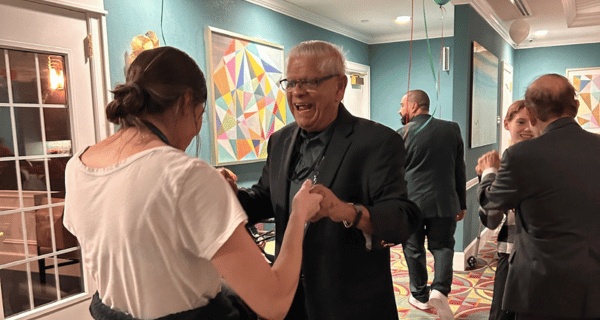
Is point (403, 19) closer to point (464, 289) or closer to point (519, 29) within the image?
point (519, 29)

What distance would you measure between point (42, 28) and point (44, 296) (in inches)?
56.9

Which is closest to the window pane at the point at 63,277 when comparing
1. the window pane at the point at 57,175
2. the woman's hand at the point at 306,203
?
the window pane at the point at 57,175

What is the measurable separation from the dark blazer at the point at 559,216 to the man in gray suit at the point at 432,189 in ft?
4.54

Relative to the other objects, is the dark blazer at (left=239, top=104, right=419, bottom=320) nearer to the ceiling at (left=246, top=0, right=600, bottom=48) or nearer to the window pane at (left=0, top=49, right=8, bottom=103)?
the window pane at (left=0, top=49, right=8, bottom=103)

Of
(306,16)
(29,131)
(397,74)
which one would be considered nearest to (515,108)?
(29,131)

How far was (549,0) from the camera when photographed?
448 centimetres

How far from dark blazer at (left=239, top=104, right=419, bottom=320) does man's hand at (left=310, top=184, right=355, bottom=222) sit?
107mm

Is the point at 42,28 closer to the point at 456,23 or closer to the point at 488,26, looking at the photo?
the point at 456,23

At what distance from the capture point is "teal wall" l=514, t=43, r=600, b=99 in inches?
280

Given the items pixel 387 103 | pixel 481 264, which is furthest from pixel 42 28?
pixel 387 103

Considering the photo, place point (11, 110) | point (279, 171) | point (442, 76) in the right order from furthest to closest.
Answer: point (442, 76), point (11, 110), point (279, 171)

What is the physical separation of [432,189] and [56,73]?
8.27ft

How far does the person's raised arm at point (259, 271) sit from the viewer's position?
742 mm

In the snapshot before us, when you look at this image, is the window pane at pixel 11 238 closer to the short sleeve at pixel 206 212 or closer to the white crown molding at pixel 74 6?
the white crown molding at pixel 74 6
